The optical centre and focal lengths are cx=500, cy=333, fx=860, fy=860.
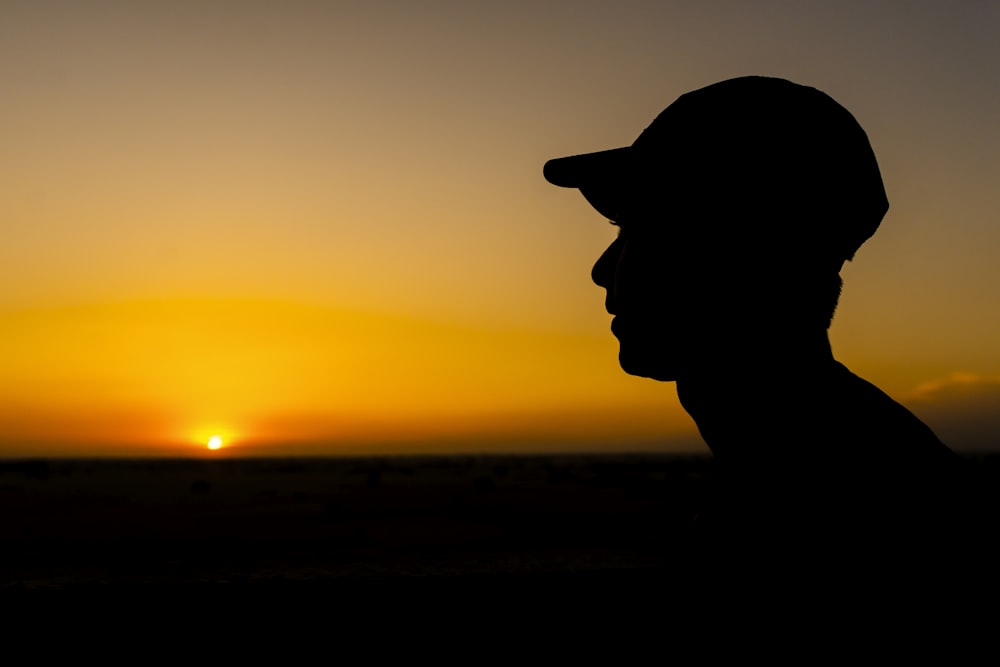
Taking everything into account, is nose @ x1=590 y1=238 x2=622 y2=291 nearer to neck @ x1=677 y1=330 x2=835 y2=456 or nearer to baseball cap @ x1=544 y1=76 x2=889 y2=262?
baseball cap @ x1=544 y1=76 x2=889 y2=262

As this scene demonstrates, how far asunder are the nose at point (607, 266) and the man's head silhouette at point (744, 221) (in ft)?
0.65

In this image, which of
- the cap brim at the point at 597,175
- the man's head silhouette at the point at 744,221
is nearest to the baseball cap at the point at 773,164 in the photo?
the man's head silhouette at the point at 744,221

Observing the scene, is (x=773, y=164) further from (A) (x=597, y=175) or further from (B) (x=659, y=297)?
(A) (x=597, y=175)

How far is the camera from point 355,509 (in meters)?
30.3

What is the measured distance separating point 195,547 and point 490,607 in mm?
18009

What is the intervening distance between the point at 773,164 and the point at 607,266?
0.58m

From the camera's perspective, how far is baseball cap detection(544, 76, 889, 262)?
80.7 inches

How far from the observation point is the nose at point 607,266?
8.01 ft

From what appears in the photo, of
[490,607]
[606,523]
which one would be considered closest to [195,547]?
[606,523]

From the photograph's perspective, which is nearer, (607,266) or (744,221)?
(744,221)

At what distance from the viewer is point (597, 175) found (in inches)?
95.0

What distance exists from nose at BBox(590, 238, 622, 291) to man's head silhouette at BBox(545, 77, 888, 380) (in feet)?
0.65

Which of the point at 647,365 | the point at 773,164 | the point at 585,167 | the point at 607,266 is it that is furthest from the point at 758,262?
the point at 585,167

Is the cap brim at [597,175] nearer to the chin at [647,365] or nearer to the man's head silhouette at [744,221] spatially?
the man's head silhouette at [744,221]
